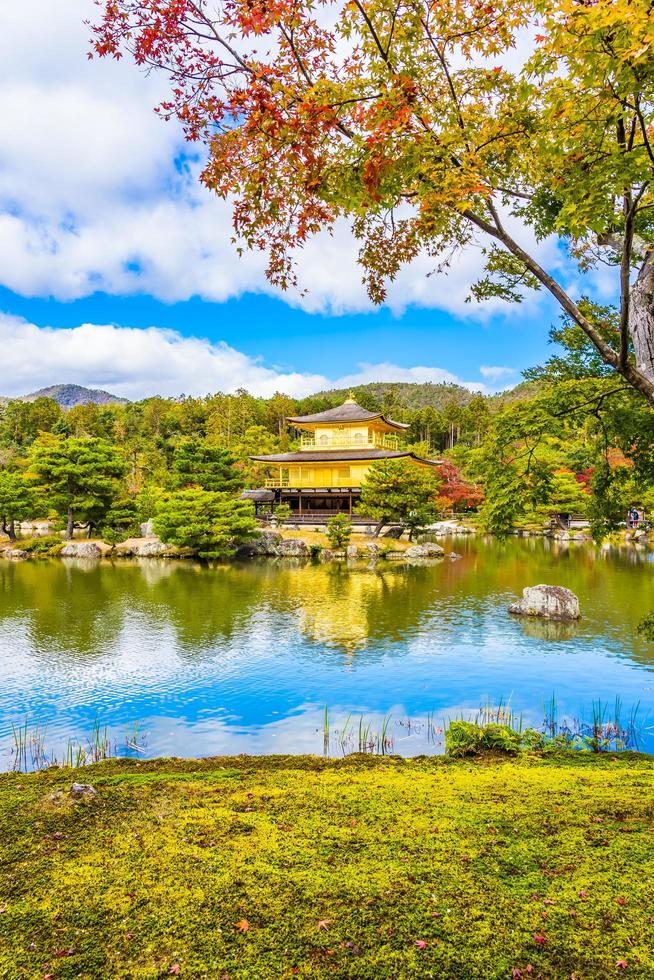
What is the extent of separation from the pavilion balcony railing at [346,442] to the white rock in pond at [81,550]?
1404 cm

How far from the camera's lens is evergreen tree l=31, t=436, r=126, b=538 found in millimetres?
23109

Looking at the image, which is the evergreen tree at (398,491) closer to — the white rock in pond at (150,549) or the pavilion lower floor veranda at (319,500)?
the pavilion lower floor veranda at (319,500)

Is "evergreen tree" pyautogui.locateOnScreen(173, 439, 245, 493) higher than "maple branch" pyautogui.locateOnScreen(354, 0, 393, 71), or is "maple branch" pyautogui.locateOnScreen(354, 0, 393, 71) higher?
"maple branch" pyautogui.locateOnScreen(354, 0, 393, 71)

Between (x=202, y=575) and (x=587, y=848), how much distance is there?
53.5 ft

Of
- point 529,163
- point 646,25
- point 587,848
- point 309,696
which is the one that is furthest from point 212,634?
point 646,25

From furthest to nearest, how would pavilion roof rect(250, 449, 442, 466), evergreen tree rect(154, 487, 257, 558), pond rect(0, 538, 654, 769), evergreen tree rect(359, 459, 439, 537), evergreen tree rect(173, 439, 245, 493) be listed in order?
1. pavilion roof rect(250, 449, 442, 466)
2. evergreen tree rect(173, 439, 245, 493)
3. evergreen tree rect(359, 459, 439, 537)
4. evergreen tree rect(154, 487, 257, 558)
5. pond rect(0, 538, 654, 769)

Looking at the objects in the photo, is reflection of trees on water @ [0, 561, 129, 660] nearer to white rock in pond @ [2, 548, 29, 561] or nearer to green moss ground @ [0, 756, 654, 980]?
white rock in pond @ [2, 548, 29, 561]

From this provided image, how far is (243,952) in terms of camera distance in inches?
80.2

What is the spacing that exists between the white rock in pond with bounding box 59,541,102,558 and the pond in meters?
6.40

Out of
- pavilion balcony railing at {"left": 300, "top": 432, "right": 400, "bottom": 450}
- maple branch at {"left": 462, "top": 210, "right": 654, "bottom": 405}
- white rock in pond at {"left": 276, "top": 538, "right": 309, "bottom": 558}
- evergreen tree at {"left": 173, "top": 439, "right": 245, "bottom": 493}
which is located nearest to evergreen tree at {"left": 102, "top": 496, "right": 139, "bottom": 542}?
evergreen tree at {"left": 173, "top": 439, "right": 245, "bottom": 493}

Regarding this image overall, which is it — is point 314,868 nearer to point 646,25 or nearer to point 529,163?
point 646,25

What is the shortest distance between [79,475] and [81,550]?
10.5 ft

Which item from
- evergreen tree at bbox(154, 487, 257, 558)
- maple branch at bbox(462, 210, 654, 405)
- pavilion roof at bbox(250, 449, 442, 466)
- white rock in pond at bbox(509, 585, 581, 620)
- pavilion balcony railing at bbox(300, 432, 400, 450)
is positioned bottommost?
white rock in pond at bbox(509, 585, 581, 620)

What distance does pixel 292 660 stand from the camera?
8906 millimetres
